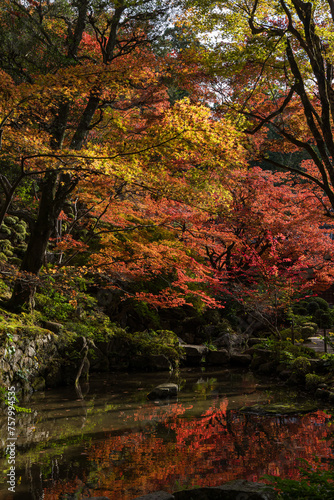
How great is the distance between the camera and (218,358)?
40.1ft

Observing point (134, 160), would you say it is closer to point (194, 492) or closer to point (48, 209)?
point (48, 209)

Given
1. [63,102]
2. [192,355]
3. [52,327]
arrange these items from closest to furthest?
[63,102] < [52,327] < [192,355]

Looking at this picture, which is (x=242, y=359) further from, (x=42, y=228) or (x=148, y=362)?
(x=42, y=228)

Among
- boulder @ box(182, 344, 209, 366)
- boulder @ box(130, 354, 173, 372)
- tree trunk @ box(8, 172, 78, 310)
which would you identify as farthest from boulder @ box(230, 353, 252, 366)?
tree trunk @ box(8, 172, 78, 310)

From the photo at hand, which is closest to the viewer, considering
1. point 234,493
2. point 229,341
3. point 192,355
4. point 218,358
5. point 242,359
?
point 234,493

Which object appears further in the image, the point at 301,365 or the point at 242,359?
the point at 242,359

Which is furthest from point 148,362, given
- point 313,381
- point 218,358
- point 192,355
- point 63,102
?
point 63,102

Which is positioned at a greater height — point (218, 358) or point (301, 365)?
point (301, 365)

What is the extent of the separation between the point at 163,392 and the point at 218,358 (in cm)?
512

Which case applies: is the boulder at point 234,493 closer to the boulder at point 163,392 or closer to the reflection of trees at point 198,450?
the reflection of trees at point 198,450

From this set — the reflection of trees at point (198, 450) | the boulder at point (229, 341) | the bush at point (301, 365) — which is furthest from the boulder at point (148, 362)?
the reflection of trees at point (198, 450)

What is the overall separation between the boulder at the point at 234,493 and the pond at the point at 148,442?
0.67 metres

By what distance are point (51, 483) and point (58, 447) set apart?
3.39 feet

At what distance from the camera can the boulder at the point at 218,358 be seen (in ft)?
40.0
